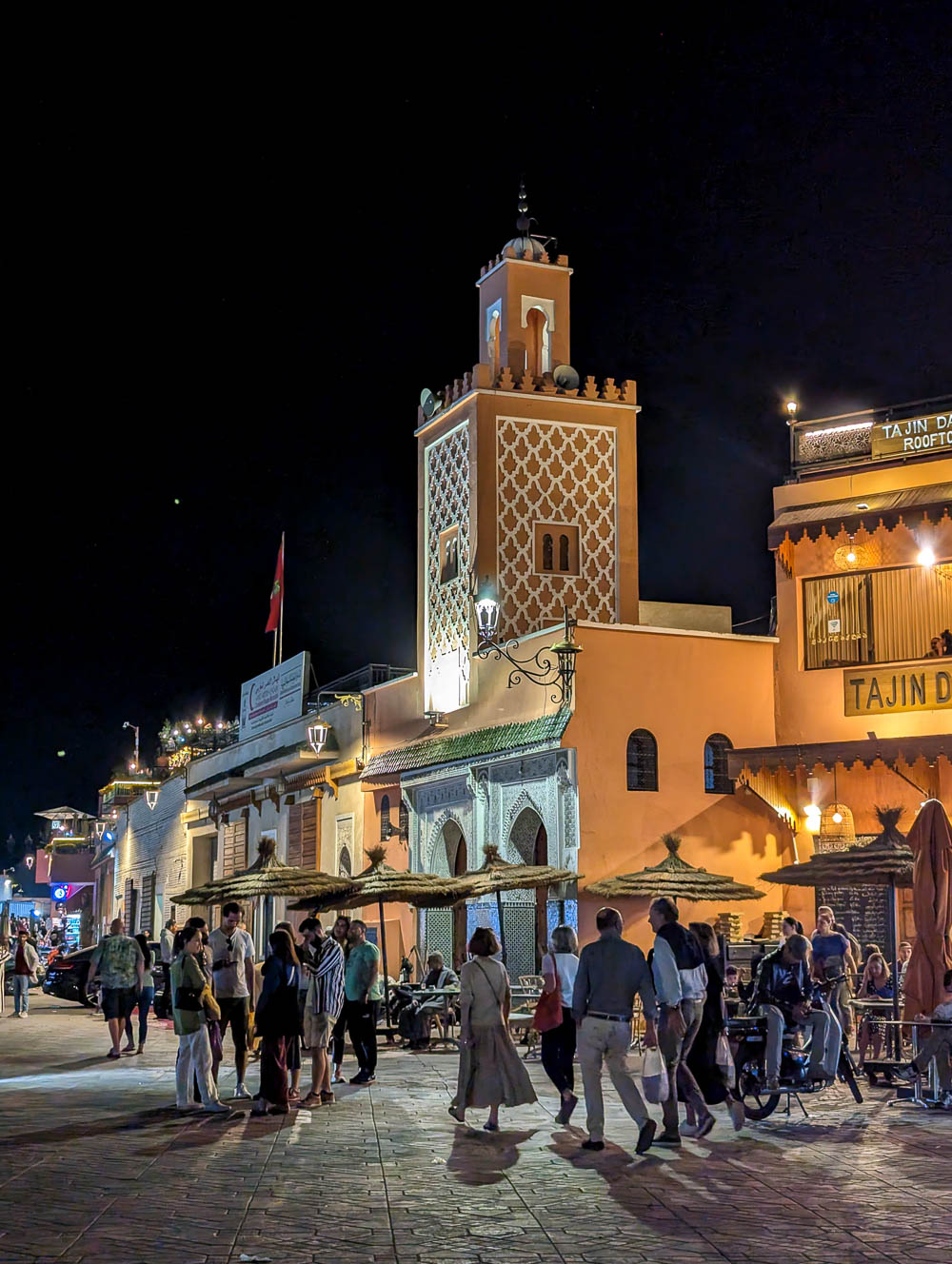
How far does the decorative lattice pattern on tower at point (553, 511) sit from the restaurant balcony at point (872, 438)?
4780 mm

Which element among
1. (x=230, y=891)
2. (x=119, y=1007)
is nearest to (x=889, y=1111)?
(x=119, y=1007)

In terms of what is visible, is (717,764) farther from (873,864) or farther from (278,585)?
(278,585)

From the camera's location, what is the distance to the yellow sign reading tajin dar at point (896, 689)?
23.7 metres

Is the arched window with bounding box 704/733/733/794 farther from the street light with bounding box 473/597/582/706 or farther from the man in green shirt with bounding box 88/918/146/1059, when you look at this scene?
the man in green shirt with bounding box 88/918/146/1059

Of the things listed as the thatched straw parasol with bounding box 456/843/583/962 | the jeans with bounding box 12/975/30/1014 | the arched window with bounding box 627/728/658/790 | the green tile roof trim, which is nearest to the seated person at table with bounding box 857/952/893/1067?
the thatched straw parasol with bounding box 456/843/583/962

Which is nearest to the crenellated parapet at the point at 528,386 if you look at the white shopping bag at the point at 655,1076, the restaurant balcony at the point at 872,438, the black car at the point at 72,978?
the restaurant balcony at the point at 872,438

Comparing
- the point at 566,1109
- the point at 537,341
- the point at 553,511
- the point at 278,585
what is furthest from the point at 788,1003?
the point at 278,585

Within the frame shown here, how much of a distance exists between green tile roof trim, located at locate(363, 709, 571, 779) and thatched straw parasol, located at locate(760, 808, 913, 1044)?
6897 millimetres

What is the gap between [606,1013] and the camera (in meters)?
11.1

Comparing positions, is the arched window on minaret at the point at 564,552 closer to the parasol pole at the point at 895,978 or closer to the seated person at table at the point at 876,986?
the seated person at table at the point at 876,986

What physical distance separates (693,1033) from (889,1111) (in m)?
2.78

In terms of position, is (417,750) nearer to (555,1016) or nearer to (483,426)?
Answer: (483,426)

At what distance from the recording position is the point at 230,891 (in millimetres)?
23094

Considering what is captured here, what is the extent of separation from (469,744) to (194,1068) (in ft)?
47.1
